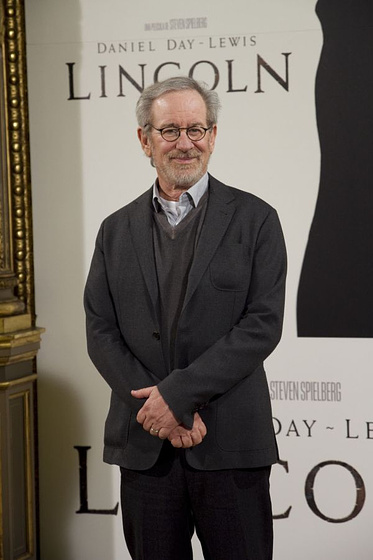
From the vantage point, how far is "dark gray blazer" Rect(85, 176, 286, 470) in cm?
212

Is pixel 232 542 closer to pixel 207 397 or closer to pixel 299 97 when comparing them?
pixel 207 397

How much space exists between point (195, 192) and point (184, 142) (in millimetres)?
141

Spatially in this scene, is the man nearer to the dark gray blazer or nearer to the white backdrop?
the dark gray blazer

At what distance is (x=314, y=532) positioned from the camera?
3.36 meters

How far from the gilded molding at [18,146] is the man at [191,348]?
4.21 ft

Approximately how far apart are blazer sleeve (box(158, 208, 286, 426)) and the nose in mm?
272

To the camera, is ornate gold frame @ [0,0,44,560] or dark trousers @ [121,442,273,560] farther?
ornate gold frame @ [0,0,44,560]

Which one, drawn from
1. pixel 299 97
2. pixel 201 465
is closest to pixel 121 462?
pixel 201 465

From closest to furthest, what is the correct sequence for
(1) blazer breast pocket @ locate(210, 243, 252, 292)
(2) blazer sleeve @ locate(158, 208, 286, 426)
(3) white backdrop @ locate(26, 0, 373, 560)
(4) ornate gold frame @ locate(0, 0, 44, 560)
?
1. (2) blazer sleeve @ locate(158, 208, 286, 426)
2. (1) blazer breast pocket @ locate(210, 243, 252, 292)
3. (4) ornate gold frame @ locate(0, 0, 44, 560)
4. (3) white backdrop @ locate(26, 0, 373, 560)

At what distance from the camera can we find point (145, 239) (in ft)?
7.38

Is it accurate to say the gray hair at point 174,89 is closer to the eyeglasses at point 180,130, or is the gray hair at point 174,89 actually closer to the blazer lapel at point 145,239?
the eyeglasses at point 180,130

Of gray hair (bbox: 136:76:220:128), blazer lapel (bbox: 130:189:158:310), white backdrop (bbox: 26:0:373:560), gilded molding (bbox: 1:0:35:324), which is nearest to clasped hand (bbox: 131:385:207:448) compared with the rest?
blazer lapel (bbox: 130:189:158:310)

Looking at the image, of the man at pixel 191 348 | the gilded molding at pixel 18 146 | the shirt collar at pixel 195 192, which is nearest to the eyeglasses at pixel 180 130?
the man at pixel 191 348

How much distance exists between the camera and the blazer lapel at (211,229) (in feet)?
7.07
